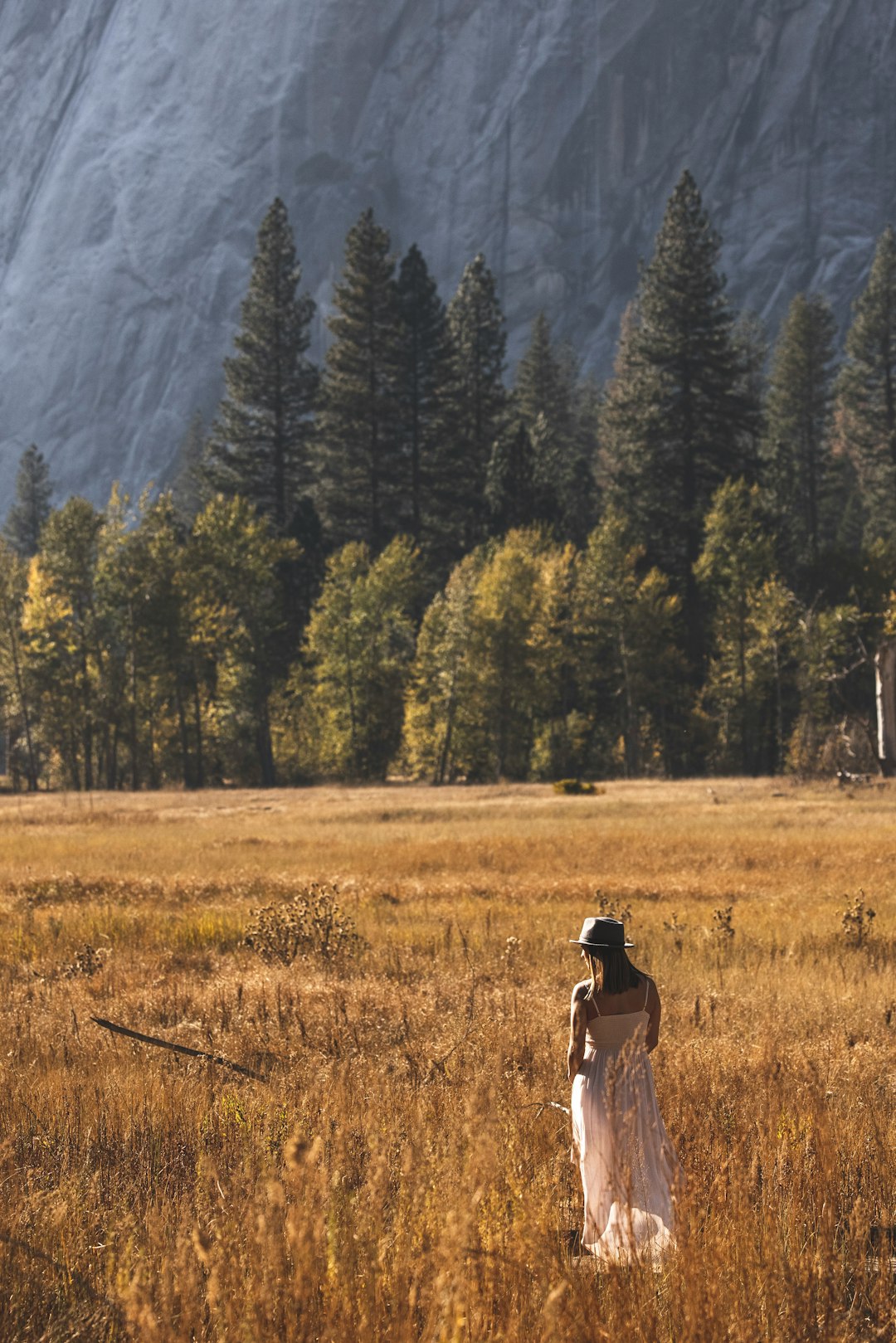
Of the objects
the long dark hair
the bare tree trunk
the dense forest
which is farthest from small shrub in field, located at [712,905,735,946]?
the dense forest

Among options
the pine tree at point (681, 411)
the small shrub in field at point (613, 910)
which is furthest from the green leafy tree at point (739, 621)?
the small shrub in field at point (613, 910)

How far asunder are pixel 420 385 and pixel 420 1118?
70.7 meters

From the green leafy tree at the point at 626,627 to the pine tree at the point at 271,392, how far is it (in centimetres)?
2374

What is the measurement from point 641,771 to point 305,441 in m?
32.7

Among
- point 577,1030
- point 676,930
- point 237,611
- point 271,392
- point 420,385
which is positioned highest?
point 271,392

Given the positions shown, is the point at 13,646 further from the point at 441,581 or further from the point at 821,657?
the point at 821,657

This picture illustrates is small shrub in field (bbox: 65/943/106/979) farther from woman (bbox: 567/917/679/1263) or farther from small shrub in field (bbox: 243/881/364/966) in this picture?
woman (bbox: 567/917/679/1263)

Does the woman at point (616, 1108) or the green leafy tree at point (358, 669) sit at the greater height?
the green leafy tree at point (358, 669)

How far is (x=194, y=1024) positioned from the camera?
7.93m

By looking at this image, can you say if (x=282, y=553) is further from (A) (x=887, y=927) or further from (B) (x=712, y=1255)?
(B) (x=712, y=1255)

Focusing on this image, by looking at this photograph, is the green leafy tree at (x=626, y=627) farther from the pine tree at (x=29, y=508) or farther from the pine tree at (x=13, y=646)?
the pine tree at (x=29, y=508)

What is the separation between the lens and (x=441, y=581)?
2726 inches

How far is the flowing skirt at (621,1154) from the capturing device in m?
4.03

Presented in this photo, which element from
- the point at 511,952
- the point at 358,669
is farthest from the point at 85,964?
the point at 358,669
